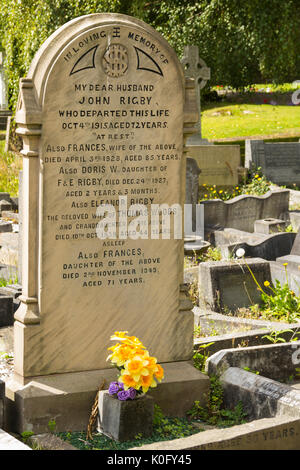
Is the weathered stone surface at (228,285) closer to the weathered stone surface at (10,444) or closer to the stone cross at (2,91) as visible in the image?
the weathered stone surface at (10,444)

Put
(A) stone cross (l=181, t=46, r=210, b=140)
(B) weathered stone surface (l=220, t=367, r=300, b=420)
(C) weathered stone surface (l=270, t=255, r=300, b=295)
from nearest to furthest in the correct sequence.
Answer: (B) weathered stone surface (l=220, t=367, r=300, b=420), (C) weathered stone surface (l=270, t=255, r=300, b=295), (A) stone cross (l=181, t=46, r=210, b=140)

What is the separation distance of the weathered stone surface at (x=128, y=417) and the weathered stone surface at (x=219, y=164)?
9714mm

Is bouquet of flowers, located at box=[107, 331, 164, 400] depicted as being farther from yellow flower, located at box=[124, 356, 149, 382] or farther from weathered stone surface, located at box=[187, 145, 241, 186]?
weathered stone surface, located at box=[187, 145, 241, 186]

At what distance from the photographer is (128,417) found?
4926 mm

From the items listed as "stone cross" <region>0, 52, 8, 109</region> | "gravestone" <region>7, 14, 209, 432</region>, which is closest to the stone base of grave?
"gravestone" <region>7, 14, 209, 432</region>

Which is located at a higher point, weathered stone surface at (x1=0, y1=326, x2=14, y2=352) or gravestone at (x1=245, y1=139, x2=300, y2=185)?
gravestone at (x1=245, y1=139, x2=300, y2=185)

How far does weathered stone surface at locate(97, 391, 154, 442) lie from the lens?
491 centimetres

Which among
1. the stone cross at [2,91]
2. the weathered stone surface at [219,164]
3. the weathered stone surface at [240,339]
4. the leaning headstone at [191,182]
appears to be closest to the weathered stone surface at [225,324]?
the weathered stone surface at [240,339]

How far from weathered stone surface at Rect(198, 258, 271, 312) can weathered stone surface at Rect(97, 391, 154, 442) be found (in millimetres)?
2377

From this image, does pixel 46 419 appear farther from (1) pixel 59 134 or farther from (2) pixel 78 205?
(1) pixel 59 134

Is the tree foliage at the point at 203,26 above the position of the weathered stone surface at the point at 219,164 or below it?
above

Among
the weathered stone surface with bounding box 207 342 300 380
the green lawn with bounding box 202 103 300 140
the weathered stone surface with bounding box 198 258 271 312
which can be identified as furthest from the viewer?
the green lawn with bounding box 202 103 300 140

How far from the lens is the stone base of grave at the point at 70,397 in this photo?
5094mm

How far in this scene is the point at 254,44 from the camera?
16.0 meters
